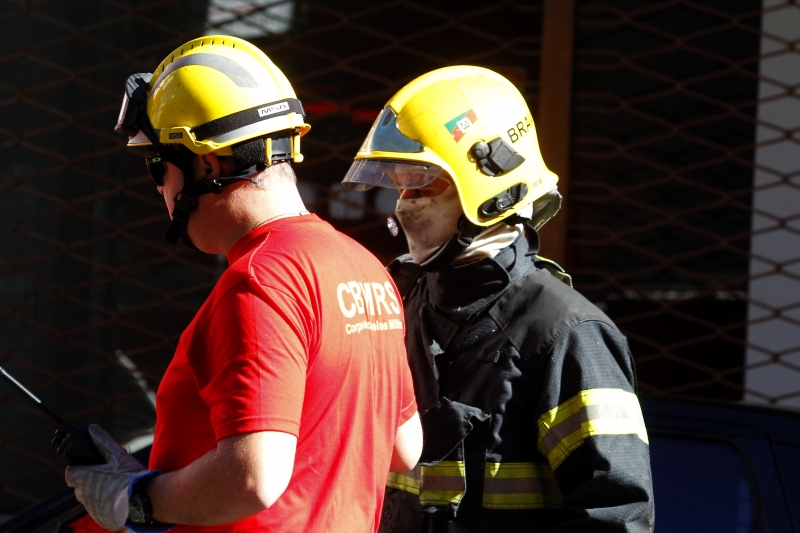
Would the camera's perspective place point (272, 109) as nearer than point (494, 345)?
Yes

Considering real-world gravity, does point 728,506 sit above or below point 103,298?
below

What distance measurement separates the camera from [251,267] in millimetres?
1238

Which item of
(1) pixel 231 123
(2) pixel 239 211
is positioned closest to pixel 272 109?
(1) pixel 231 123

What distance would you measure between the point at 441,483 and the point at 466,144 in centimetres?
73

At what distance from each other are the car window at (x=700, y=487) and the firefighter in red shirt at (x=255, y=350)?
75 cm

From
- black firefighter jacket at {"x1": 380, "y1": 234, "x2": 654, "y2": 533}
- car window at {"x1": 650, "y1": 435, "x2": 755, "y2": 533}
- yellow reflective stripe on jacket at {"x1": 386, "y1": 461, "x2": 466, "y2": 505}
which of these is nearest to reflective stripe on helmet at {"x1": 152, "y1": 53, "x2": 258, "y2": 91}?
black firefighter jacket at {"x1": 380, "y1": 234, "x2": 654, "y2": 533}

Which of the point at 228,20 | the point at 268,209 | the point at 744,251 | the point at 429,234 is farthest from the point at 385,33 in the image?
the point at 268,209

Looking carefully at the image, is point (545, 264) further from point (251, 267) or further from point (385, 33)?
point (385, 33)

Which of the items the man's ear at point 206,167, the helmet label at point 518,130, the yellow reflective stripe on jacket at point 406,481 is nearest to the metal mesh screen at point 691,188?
the helmet label at point 518,130

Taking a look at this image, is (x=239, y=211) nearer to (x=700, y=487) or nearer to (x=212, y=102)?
(x=212, y=102)

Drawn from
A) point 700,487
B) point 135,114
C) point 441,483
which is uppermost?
point 135,114

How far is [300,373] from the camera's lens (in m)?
1.23

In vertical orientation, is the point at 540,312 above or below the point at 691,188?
below

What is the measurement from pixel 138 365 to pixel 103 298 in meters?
0.37
